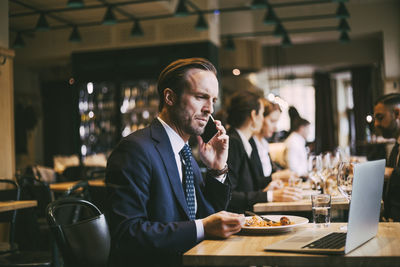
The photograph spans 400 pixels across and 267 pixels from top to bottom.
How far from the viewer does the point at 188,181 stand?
7.06 feet

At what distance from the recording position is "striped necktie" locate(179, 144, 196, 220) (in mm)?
2139

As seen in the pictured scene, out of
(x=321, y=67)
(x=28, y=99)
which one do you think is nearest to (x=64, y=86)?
(x=28, y=99)

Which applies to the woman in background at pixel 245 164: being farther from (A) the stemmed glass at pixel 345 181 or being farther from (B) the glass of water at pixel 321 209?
(B) the glass of water at pixel 321 209

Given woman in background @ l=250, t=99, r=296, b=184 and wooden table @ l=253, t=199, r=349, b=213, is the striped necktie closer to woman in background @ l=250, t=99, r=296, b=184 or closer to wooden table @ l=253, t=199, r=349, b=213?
wooden table @ l=253, t=199, r=349, b=213

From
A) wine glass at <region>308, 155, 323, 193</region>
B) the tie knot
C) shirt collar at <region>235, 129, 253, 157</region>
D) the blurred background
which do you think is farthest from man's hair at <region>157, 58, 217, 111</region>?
the blurred background

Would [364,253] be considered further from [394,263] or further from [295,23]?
[295,23]

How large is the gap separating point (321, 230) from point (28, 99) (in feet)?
41.9

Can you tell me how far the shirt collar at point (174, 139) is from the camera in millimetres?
2164

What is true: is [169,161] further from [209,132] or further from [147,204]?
[209,132]

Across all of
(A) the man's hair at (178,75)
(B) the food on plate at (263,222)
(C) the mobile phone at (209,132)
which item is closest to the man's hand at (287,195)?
(C) the mobile phone at (209,132)

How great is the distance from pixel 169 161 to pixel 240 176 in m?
1.77

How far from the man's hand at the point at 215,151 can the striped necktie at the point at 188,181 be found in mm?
102

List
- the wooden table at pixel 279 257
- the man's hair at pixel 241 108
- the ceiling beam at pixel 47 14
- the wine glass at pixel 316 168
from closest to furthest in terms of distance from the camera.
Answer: the wooden table at pixel 279 257 → the wine glass at pixel 316 168 → the man's hair at pixel 241 108 → the ceiling beam at pixel 47 14

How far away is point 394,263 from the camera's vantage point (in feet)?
5.02
